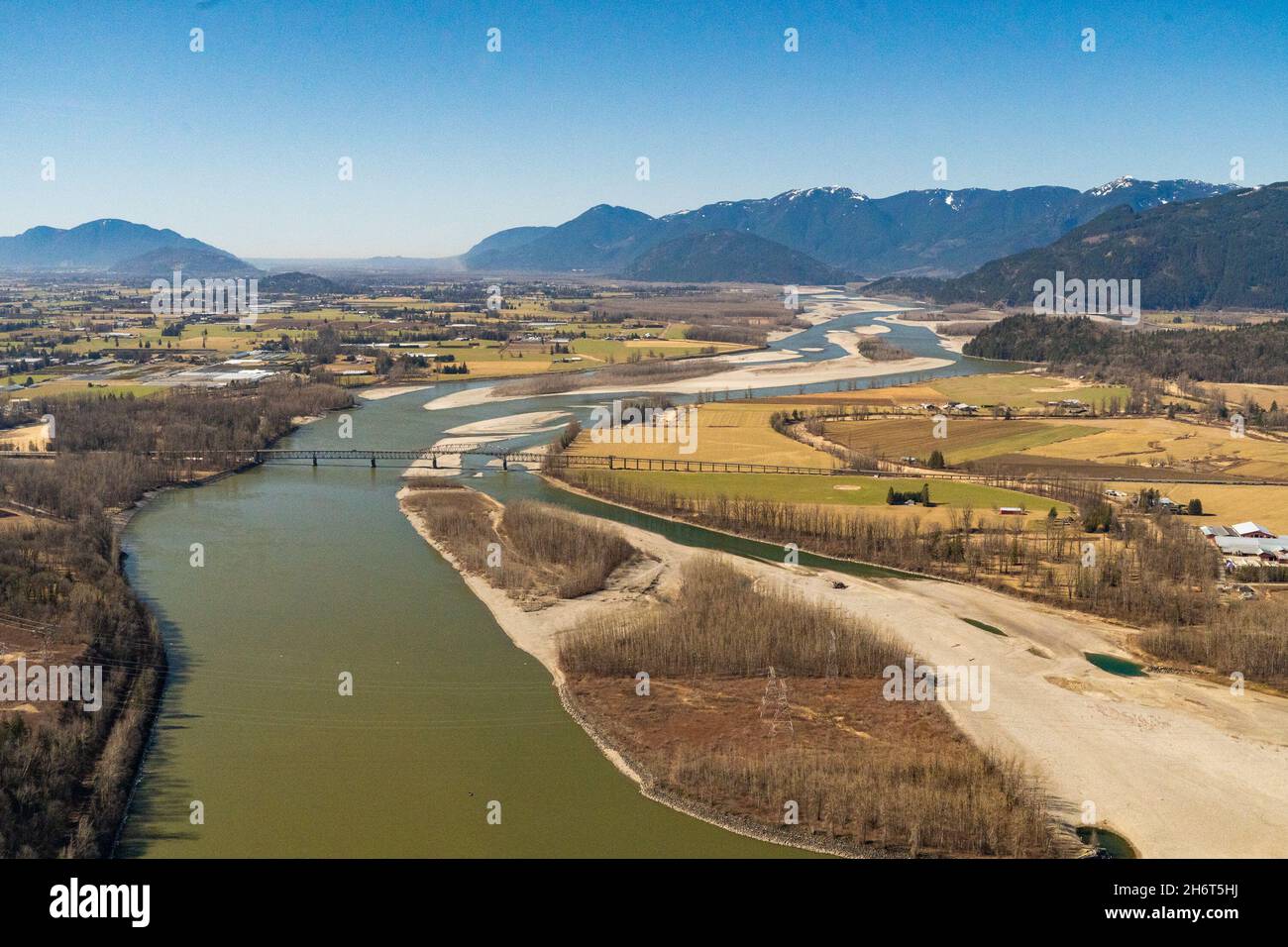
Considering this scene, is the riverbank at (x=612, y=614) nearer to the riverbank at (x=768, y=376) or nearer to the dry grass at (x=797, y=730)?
the dry grass at (x=797, y=730)

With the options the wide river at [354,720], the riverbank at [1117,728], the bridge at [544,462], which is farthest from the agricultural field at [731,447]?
the riverbank at [1117,728]

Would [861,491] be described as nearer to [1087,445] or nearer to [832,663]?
[1087,445]

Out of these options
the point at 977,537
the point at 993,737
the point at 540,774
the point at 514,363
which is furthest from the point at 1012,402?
the point at 540,774

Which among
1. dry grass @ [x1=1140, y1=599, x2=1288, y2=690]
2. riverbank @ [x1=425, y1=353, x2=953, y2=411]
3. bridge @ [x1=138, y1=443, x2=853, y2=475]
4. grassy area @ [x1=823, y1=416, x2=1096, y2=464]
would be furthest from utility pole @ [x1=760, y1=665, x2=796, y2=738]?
riverbank @ [x1=425, y1=353, x2=953, y2=411]

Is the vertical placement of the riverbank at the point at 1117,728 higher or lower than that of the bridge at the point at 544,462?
lower

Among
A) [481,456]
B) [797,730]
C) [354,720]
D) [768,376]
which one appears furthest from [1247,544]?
[768,376]

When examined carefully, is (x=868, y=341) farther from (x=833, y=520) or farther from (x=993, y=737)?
(x=993, y=737)
